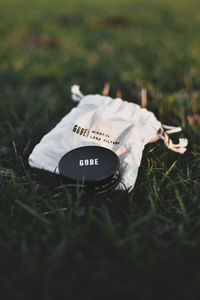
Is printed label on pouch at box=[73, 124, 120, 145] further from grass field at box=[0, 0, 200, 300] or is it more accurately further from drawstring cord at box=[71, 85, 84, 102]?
drawstring cord at box=[71, 85, 84, 102]

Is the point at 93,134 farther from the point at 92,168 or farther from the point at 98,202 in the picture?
the point at 98,202

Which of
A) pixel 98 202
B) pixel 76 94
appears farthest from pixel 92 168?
pixel 76 94

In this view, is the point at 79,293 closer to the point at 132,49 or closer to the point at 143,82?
the point at 143,82

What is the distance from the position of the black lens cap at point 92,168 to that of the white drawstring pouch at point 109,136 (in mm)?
104

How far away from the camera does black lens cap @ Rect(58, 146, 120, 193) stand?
5.32 feet

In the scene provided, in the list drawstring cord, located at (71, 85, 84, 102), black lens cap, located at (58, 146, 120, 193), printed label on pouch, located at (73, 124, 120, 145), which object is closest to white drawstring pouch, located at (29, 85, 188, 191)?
printed label on pouch, located at (73, 124, 120, 145)

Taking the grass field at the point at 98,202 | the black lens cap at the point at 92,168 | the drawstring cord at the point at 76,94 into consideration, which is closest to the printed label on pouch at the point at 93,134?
the black lens cap at the point at 92,168

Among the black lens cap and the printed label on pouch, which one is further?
the printed label on pouch

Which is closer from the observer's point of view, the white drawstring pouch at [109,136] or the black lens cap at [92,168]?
the black lens cap at [92,168]

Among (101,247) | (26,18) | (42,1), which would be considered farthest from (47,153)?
(42,1)

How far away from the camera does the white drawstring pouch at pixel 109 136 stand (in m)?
1.85

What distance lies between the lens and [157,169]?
6.30 feet

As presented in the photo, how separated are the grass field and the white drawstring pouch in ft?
0.35

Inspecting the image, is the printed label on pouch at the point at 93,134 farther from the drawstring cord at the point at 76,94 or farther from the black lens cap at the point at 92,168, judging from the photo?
the drawstring cord at the point at 76,94
